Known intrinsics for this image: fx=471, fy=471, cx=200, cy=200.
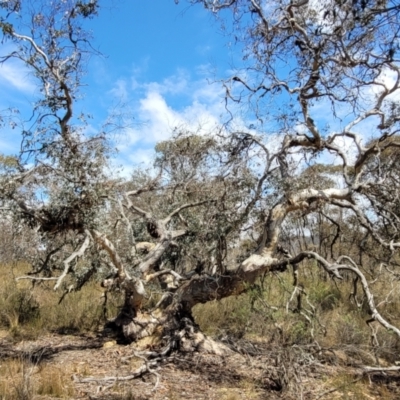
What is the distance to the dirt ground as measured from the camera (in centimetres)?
550

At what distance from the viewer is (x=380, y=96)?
700cm

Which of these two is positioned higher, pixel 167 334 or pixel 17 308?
pixel 17 308

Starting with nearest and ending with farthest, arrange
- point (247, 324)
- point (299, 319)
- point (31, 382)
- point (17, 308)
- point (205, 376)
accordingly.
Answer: point (31, 382) → point (205, 376) → point (299, 319) → point (247, 324) → point (17, 308)

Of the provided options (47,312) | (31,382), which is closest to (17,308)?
(47,312)

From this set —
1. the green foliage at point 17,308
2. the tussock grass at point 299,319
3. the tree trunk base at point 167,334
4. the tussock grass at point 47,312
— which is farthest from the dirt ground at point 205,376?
the green foliage at point 17,308

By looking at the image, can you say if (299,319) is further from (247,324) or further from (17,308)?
(17,308)

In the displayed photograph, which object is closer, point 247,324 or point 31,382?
point 31,382

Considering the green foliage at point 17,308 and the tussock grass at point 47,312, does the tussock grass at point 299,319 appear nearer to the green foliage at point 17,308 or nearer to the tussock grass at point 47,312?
the tussock grass at point 47,312

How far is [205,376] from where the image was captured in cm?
627

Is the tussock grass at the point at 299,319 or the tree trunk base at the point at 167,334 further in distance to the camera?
the tree trunk base at the point at 167,334

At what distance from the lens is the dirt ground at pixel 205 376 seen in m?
5.50

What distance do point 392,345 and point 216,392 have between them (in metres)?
3.56

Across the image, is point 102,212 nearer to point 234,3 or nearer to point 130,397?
point 130,397

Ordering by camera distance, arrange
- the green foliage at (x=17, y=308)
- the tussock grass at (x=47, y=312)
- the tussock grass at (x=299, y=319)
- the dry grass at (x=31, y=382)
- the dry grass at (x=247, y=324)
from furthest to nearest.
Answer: the green foliage at (x=17, y=308) → the tussock grass at (x=47, y=312) → the tussock grass at (x=299, y=319) → the dry grass at (x=247, y=324) → the dry grass at (x=31, y=382)
